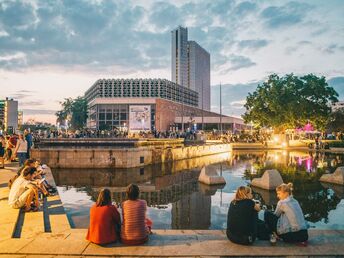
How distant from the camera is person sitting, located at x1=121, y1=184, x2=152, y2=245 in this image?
6.33 meters

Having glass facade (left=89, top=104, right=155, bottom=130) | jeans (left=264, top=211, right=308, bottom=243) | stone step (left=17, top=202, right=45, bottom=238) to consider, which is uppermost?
glass facade (left=89, top=104, right=155, bottom=130)

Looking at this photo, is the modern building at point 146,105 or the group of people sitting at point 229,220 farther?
the modern building at point 146,105

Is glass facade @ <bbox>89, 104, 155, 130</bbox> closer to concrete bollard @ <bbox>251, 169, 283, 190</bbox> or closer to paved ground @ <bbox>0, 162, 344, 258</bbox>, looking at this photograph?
concrete bollard @ <bbox>251, 169, 283, 190</bbox>

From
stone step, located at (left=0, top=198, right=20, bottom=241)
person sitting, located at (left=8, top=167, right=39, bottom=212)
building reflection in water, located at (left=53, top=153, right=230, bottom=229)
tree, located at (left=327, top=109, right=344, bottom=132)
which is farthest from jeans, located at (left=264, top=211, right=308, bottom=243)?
tree, located at (left=327, top=109, right=344, bottom=132)

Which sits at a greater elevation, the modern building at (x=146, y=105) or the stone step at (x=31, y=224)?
the modern building at (x=146, y=105)

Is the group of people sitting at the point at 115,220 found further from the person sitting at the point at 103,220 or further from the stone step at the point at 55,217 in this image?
the stone step at the point at 55,217

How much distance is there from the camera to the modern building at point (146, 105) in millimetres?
114812

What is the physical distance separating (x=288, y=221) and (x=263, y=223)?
1.75ft

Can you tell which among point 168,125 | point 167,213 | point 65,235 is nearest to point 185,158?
point 167,213

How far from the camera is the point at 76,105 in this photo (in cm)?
10606

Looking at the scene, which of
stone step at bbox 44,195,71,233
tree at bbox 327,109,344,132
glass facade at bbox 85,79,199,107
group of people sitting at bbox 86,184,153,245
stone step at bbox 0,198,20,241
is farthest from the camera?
glass facade at bbox 85,79,199,107

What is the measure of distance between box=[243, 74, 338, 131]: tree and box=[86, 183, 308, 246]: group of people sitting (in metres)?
51.0

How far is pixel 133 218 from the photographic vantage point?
20.8 ft

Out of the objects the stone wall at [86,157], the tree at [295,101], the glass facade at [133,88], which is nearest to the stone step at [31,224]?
the stone wall at [86,157]
